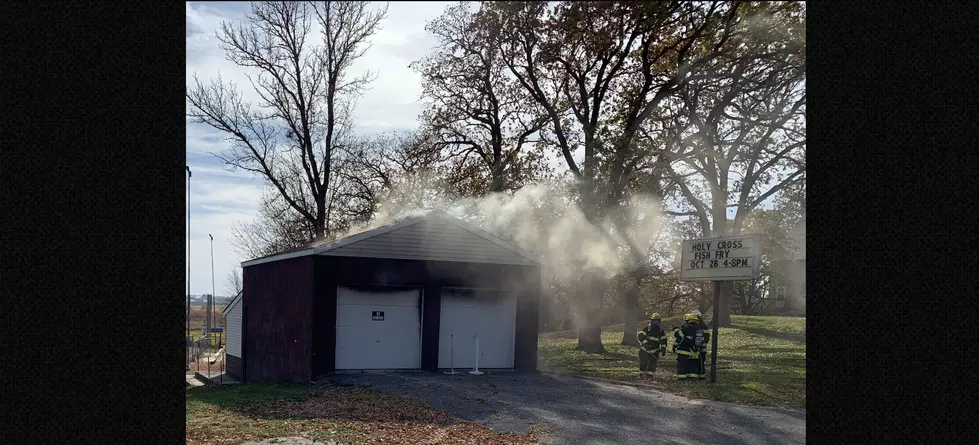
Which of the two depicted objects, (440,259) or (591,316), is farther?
(591,316)

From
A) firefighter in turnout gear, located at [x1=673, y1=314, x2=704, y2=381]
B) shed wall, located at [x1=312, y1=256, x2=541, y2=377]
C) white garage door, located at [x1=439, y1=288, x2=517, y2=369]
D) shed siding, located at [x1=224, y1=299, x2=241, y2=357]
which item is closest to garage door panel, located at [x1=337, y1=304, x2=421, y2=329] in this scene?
shed wall, located at [x1=312, y1=256, x2=541, y2=377]

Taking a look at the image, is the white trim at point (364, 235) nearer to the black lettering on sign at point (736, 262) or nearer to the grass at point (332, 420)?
the grass at point (332, 420)

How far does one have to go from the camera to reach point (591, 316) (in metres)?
23.1

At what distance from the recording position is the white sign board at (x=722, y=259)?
13.0 m

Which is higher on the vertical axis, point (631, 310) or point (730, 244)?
point (730, 244)

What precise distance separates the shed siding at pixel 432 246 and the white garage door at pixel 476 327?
34.6 inches

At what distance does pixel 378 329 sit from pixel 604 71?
9.03 metres

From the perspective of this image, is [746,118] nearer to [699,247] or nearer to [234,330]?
[699,247]

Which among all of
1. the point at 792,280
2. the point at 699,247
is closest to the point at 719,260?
the point at 699,247
